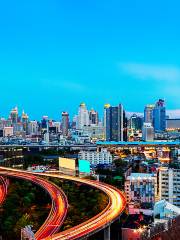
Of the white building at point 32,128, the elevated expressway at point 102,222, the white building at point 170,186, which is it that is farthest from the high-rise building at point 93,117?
Answer: the elevated expressway at point 102,222

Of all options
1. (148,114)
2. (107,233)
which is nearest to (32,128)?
(148,114)

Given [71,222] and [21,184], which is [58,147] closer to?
[21,184]

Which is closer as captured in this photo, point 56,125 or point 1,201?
point 1,201

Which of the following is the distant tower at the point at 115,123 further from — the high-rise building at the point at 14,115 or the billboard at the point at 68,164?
the billboard at the point at 68,164

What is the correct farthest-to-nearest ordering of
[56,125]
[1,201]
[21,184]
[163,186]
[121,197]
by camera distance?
[56,125] → [21,184] → [163,186] → [1,201] → [121,197]

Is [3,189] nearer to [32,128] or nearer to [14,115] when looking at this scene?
[32,128]

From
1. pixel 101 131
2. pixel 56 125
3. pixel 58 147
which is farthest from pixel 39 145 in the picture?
pixel 56 125
